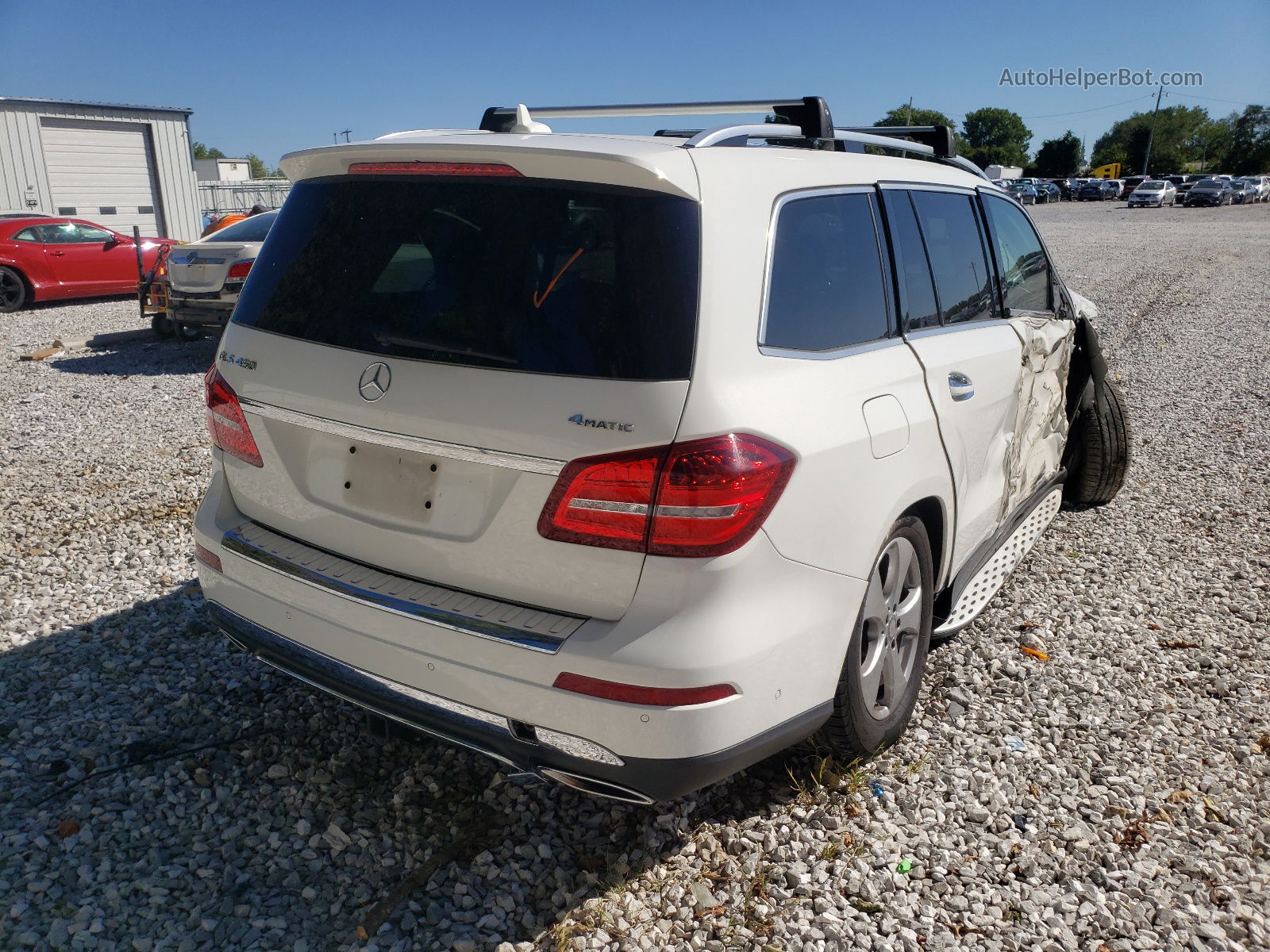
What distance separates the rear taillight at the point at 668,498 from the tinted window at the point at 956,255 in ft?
5.03

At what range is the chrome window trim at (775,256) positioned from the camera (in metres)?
2.36

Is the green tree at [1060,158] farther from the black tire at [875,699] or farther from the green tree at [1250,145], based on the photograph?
the black tire at [875,699]

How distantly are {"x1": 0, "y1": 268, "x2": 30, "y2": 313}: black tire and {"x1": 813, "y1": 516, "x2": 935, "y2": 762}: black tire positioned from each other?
52.5 ft

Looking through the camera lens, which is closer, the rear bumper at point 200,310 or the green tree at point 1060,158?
the rear bumper at point 200,310

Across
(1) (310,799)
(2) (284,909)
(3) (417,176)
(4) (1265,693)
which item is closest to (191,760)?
(1) (310,799)

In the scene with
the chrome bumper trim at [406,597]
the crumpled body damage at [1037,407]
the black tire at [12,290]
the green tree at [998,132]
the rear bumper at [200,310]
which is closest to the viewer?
the chrome bumper trim at [406,597]

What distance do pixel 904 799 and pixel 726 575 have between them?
1299 millimetres

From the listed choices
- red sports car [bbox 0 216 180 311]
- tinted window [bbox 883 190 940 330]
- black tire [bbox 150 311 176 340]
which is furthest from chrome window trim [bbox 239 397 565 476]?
red sports car [bbox 0 216 180 311]

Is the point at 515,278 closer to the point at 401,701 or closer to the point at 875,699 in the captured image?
the point at 401,701

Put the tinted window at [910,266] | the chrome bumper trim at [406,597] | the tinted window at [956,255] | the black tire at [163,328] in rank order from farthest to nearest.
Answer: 1. the black tire at [163,328]
2. the tinted window at [956,255]
3. the tinted window at [910,266]
4. the chrome bumper trim at [406,597]

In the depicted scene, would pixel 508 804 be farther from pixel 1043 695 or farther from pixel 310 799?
pixel 1043 695

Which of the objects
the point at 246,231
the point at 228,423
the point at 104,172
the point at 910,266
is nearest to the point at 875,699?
the point at 910,266

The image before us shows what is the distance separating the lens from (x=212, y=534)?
2791mm

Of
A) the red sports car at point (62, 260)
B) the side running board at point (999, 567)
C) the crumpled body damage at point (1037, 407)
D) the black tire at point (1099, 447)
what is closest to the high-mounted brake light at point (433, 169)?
the side running board at point (999, 567)
